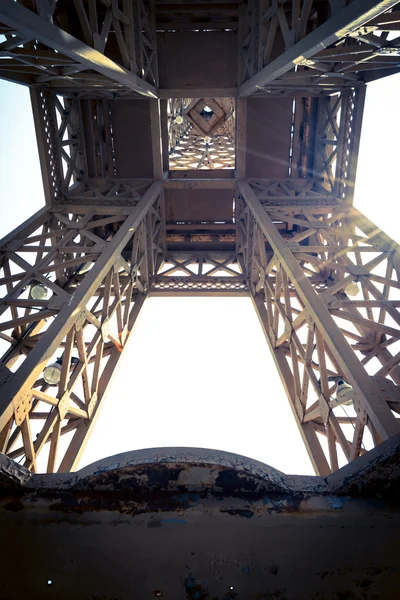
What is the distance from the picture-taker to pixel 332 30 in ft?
14.1

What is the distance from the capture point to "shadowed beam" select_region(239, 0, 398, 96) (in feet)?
12.2

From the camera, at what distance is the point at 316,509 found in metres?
1.73

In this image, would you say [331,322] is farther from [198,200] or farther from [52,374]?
[198,200]

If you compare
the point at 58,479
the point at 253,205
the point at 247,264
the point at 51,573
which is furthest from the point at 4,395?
the point at 247,264

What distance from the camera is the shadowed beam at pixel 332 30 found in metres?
3.72

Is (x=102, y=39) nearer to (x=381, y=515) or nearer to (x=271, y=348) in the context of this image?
(x=271, y=348)

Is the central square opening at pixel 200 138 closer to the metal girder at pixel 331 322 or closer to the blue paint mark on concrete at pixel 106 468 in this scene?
the metal girder at pixel 331 322

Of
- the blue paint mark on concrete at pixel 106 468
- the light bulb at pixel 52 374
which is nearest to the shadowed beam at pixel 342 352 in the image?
the blue paint mark on concrete at pixel 106 468

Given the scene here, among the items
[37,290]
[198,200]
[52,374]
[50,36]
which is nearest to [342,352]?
[52,374]

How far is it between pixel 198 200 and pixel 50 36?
25.5 ft

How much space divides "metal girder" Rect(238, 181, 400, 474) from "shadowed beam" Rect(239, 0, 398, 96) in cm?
267

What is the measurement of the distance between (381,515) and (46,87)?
898cm

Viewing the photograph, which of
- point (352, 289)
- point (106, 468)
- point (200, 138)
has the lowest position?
point (352, 289)

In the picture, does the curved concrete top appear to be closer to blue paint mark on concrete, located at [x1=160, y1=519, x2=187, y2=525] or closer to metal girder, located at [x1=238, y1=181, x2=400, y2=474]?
blue paint mark on concrete, located at [x1=160, y1=519, x2=187, y2=525]
